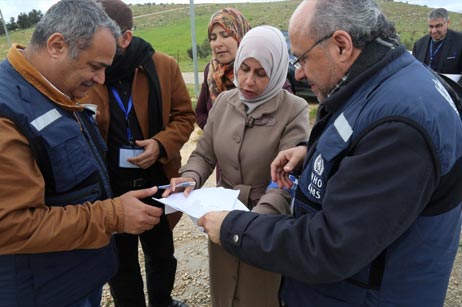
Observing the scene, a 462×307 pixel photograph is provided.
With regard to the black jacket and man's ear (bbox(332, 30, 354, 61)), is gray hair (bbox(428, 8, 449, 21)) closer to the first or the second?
the black jacket

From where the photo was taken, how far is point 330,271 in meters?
1.16

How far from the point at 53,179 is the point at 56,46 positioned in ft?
1.75

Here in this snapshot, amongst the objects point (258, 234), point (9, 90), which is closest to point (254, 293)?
point (258, 234)

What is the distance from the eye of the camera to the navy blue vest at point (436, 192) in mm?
1059

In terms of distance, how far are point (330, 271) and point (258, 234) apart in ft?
0.92

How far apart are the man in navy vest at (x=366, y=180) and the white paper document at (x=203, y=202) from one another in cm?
25

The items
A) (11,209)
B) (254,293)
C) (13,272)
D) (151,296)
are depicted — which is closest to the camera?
(11,209)

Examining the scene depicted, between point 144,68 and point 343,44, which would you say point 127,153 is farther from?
point 343,44

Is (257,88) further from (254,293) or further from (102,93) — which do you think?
(254,293)

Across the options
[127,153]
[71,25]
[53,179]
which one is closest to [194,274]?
[127,153]

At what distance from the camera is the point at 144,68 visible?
7.25 feet

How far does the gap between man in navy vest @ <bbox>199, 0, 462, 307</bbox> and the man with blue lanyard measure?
506cm

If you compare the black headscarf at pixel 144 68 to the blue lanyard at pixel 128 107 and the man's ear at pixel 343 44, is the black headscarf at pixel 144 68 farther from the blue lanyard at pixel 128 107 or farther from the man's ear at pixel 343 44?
the man's ear at pixel 343 44

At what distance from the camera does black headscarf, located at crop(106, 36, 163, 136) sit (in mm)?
2102
